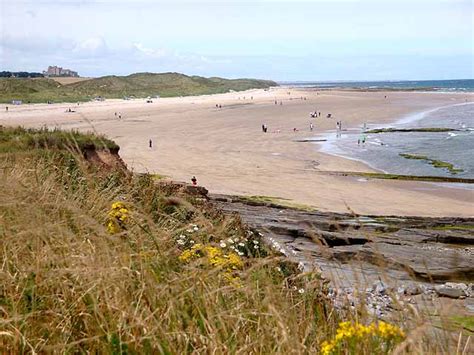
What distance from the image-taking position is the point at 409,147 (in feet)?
123

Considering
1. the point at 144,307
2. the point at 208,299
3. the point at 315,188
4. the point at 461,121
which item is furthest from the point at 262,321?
the point at 461,121

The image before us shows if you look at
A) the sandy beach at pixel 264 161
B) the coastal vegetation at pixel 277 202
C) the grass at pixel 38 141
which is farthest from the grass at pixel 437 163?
the grass at pixel 38 141

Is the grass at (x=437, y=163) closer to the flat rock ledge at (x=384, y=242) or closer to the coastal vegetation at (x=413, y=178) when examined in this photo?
the coastal vegetation at (x=413, y=178)

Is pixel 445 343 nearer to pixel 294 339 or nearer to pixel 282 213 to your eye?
pixel 294 339

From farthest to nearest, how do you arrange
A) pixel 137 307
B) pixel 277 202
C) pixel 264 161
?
pixel 264 161, pixel 277 202, pixel 137 307

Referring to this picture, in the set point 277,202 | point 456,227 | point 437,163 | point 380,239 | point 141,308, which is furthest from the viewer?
point 437,163

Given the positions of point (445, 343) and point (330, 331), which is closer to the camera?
point (445, 343)

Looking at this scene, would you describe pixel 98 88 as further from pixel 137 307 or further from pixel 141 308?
pixel 137 307

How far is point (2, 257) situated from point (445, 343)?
2.46 metres

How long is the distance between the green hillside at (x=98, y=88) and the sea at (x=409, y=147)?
56852 millimetres

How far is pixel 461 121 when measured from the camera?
55531 mm

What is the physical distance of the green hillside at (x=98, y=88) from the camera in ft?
305

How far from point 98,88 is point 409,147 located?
8997 centimetres

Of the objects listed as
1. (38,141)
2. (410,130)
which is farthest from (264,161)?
(38,141)
